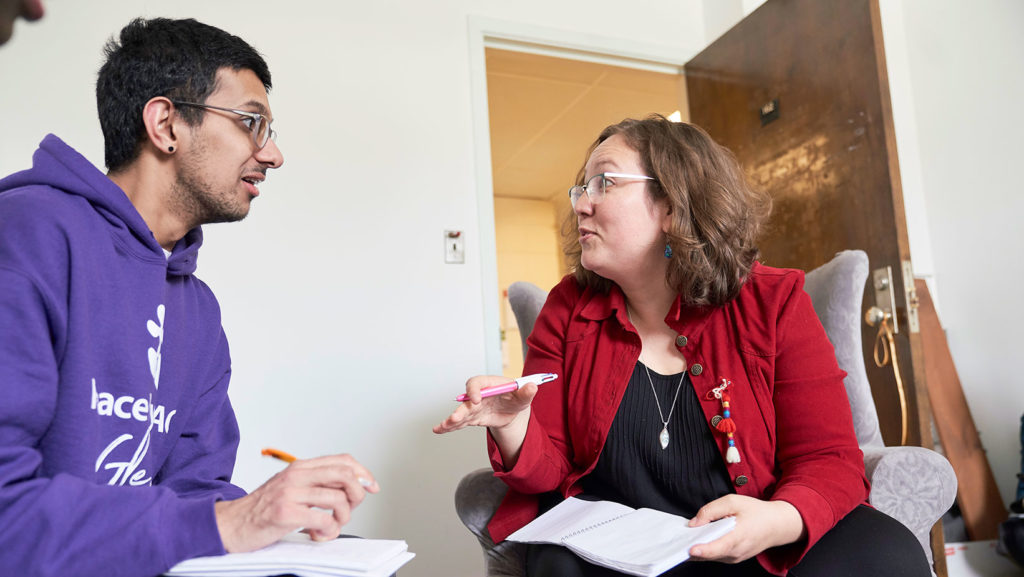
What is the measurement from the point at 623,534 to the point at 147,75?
971 millimetres

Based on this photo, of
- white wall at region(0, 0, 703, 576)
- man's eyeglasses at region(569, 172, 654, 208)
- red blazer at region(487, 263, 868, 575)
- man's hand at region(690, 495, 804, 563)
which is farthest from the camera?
white wall at region(0, 0, 703, 576)

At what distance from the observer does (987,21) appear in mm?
2658

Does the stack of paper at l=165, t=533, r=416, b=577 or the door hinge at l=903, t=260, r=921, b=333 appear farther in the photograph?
the door hinge at l=903, t=260, r=921, b=333

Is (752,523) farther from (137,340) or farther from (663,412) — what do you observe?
(137,340)

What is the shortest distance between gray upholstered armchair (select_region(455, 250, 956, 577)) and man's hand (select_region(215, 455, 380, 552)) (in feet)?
1.73

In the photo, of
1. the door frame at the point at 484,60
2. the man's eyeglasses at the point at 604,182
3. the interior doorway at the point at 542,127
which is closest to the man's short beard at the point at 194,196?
the man's eyeglasses at the point at 604,182

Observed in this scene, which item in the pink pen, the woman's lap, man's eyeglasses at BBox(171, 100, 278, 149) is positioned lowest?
the woman's lap

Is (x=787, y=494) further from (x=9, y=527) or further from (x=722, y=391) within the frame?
(x=9, y=527)

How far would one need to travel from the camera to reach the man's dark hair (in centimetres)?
107

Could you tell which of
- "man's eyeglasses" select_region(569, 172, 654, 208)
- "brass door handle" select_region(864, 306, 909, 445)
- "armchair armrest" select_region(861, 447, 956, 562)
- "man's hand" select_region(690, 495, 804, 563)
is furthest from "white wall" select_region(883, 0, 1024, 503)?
"man's hand" select_region(690, 495, 804, 563)

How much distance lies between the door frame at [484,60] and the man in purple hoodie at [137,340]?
1.35 m

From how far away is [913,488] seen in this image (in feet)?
3.83

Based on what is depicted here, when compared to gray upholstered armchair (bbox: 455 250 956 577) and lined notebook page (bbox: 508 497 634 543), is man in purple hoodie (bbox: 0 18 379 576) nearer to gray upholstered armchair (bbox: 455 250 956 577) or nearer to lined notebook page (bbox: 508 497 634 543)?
lined notebook page (bbox: 508 497 634 543)

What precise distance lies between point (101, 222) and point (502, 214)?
208 inches
